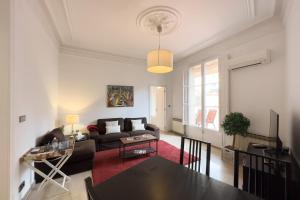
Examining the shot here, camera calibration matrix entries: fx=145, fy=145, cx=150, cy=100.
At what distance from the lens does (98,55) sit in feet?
16.4

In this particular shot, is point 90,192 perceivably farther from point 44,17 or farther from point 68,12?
point 44,17

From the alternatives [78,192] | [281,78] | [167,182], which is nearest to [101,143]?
[78,192]

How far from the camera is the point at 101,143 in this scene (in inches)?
162

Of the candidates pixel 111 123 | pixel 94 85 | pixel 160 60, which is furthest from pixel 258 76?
pixel 94 85

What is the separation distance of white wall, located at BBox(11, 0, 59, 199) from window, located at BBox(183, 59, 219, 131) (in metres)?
4.37

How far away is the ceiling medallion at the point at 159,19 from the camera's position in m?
2.70

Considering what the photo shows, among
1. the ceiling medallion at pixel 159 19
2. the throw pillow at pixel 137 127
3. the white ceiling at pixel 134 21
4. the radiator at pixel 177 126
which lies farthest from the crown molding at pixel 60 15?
the radiator at pixel 177 126

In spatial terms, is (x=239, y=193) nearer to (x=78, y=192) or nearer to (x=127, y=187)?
(x=127, y=187)

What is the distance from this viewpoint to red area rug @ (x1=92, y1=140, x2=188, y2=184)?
2.84 metres

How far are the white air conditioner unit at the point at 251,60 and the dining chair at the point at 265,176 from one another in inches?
91.8

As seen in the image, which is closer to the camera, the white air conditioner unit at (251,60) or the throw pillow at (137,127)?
the white air conditioner unit at (251,60)

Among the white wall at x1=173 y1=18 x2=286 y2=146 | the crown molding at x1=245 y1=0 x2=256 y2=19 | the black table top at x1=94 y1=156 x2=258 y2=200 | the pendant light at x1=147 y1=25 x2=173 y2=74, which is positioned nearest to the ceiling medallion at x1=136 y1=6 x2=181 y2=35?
the pendant light at x1=147 y1=25 x2=173 y2=74

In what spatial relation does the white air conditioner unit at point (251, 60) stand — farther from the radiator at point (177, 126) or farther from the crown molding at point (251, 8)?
the radiator at point (177, 126)

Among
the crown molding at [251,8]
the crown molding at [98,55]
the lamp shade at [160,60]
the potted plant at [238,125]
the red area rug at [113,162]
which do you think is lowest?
Result: the red area rug at [113,162]
